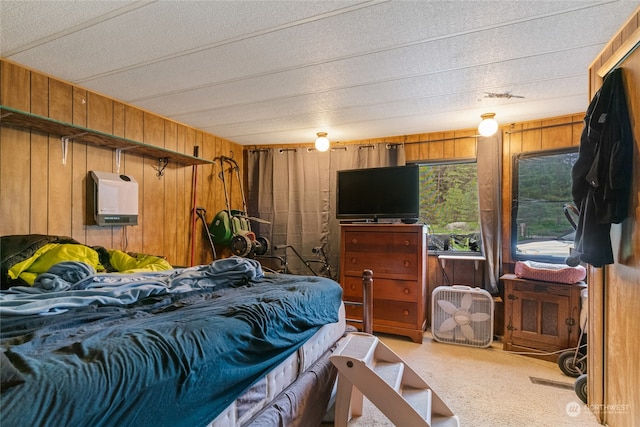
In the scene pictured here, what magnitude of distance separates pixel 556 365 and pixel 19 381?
334cm

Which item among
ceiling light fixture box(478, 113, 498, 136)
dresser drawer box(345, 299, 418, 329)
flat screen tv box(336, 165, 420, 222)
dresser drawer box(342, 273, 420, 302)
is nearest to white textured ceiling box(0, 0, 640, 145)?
ceiling light fixture box(478, 113, 498, 136)

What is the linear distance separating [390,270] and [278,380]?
199 centimetres

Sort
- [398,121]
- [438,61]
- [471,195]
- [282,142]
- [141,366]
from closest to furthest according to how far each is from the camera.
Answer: [141,366], [438,61], [398,121], [471,195], [282,142]

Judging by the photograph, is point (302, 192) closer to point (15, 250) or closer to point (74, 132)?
point (74, 132)

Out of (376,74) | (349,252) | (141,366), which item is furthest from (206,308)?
(349,252)

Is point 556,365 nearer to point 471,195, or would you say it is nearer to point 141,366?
point 471,195

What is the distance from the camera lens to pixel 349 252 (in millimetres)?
3297

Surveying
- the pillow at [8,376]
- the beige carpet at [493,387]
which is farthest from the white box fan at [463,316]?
the pillow at [8,376]

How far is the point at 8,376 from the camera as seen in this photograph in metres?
0.62

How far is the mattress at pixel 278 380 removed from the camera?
109 cm

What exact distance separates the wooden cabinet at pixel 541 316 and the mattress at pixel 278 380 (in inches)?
73.7

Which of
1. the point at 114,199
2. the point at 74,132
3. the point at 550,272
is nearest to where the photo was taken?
the point at 74,132

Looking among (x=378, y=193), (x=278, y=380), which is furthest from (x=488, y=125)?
(x=278, y=380)

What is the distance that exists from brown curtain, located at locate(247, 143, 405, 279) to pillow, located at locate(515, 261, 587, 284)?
1.70 meters
